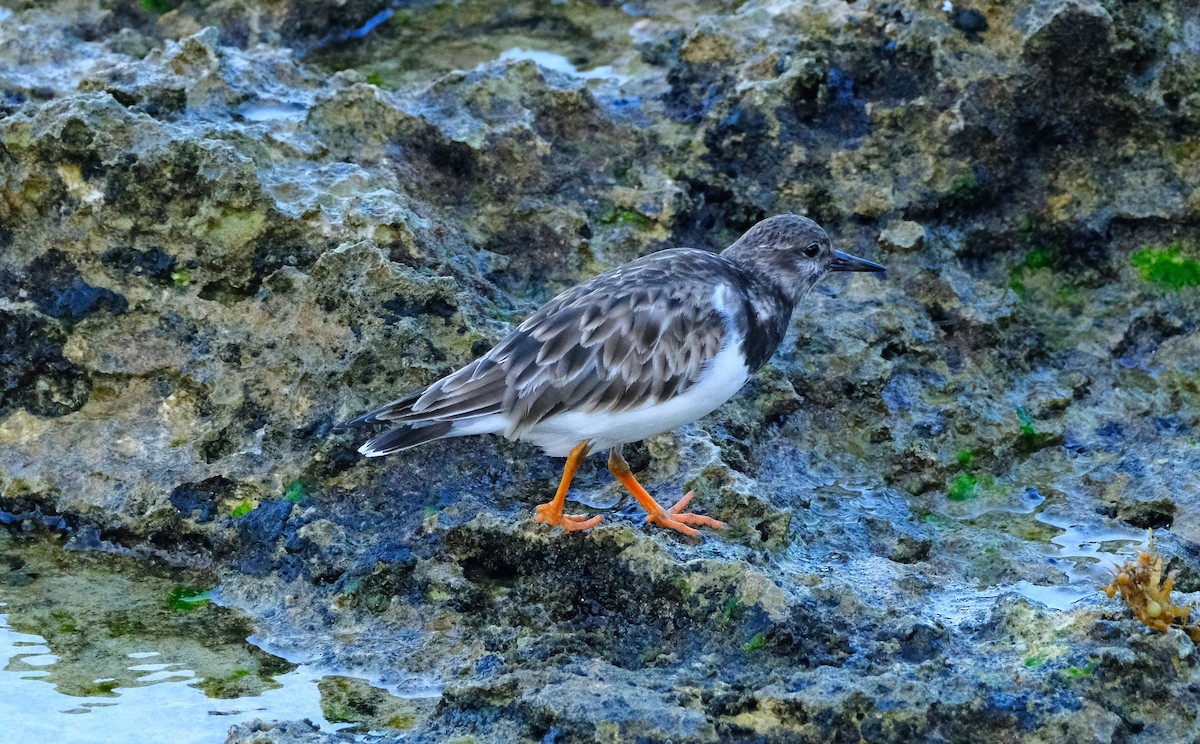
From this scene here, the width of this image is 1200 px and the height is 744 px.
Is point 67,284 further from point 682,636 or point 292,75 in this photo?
point 682,636

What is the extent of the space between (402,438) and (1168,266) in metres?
3.12

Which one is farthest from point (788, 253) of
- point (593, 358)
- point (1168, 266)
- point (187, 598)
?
point (187, 598)

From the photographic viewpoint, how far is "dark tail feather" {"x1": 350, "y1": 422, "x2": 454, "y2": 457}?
12.6ft

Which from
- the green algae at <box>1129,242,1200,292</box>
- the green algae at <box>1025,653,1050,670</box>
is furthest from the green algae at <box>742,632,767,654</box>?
the green algae at <box>1129,242,1200,292</box>

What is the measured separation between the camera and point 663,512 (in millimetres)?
3891

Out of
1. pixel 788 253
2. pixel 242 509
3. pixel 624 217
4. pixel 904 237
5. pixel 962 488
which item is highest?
pixel 624 217

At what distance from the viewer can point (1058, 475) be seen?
4461 millimetres

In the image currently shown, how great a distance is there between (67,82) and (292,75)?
98 cm

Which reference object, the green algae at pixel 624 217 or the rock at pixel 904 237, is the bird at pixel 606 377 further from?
the rock at pixel 904 237

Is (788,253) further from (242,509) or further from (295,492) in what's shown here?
(242,509)

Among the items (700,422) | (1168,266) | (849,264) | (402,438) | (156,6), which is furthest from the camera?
(156,6)

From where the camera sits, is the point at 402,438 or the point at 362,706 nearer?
the point at 362,706

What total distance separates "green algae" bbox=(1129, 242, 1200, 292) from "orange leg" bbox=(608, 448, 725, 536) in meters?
2.25

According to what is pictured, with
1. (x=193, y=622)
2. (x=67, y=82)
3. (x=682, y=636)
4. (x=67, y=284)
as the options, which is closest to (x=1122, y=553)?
(x=682, y=636)
